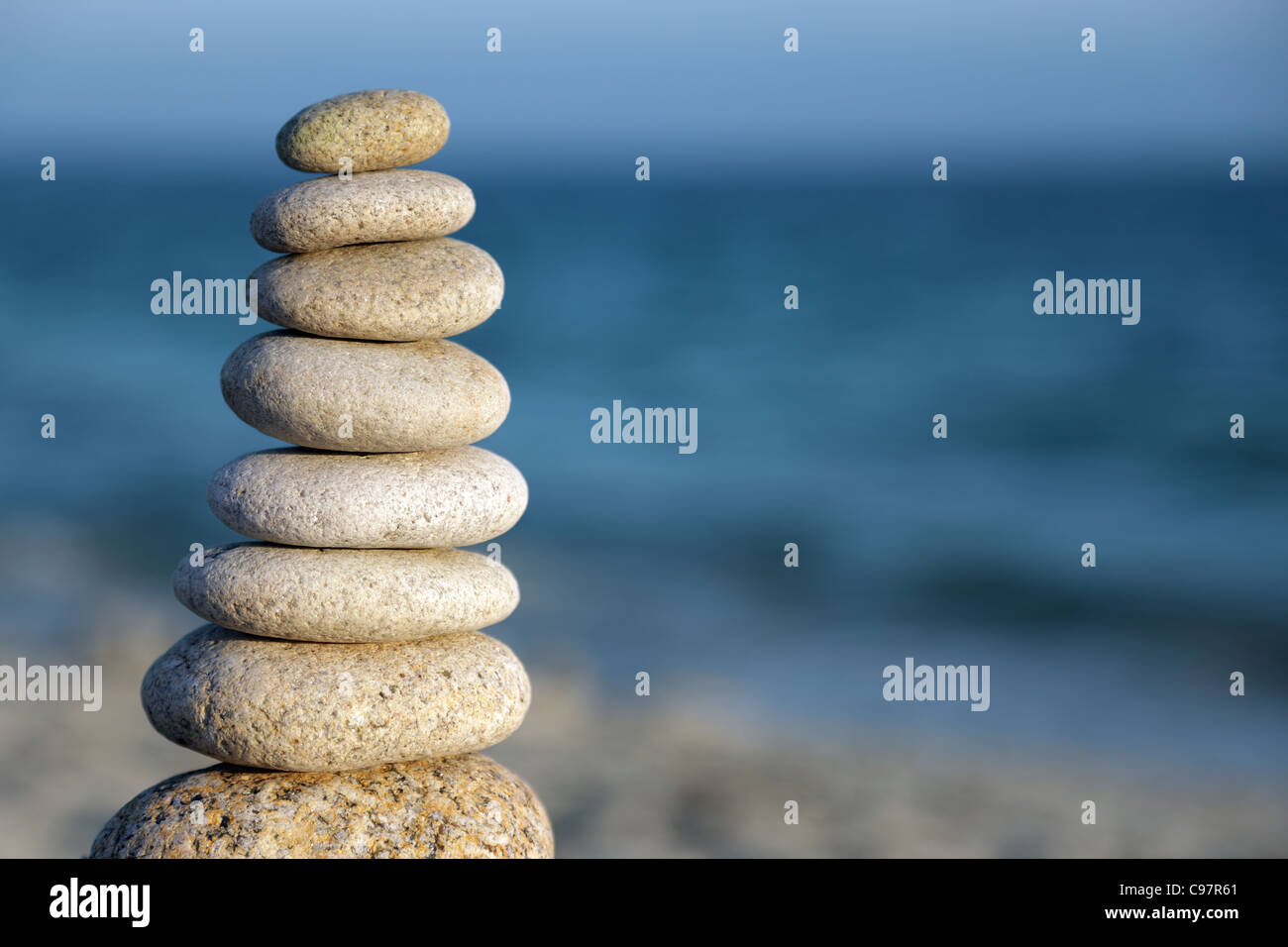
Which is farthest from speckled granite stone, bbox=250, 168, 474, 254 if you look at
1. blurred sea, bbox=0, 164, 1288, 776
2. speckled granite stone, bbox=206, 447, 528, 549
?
blurred sea, bbox=0, 164, 1288, 776

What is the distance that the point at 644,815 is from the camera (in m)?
11.7

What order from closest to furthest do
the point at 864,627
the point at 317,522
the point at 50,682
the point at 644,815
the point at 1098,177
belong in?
1. the point at 317,522
2. the point at 644,815
3. the point at 50,682
4. the point at 864,627
5. the point at 1098,177

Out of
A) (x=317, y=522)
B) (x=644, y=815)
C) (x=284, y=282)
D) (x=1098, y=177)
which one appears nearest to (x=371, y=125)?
(x=284, y=282)

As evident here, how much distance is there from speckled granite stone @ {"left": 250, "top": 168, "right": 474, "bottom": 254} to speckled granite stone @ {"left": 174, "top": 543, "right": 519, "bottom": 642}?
5.69 ft

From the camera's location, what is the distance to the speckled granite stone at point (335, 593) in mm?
6891

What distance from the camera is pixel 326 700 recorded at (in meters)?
6.76

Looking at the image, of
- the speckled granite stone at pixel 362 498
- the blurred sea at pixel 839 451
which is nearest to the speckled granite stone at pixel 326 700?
the speckled granite stone at pixel 362 498

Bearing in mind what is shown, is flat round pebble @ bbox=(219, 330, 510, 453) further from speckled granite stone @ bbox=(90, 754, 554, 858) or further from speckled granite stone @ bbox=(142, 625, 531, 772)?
speckled granite stone @ bbox=(90, 754, 554, 858)

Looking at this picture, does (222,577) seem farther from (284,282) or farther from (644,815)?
(644,815)

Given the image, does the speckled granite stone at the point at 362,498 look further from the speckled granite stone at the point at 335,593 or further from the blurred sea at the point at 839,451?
the blurred sea at the point at 839,451

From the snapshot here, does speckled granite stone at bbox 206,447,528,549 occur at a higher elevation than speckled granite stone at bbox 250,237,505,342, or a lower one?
lower

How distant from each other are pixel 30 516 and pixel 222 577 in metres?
13.3

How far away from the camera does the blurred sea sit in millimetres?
14242

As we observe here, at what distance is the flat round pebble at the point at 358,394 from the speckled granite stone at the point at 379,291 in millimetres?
139
